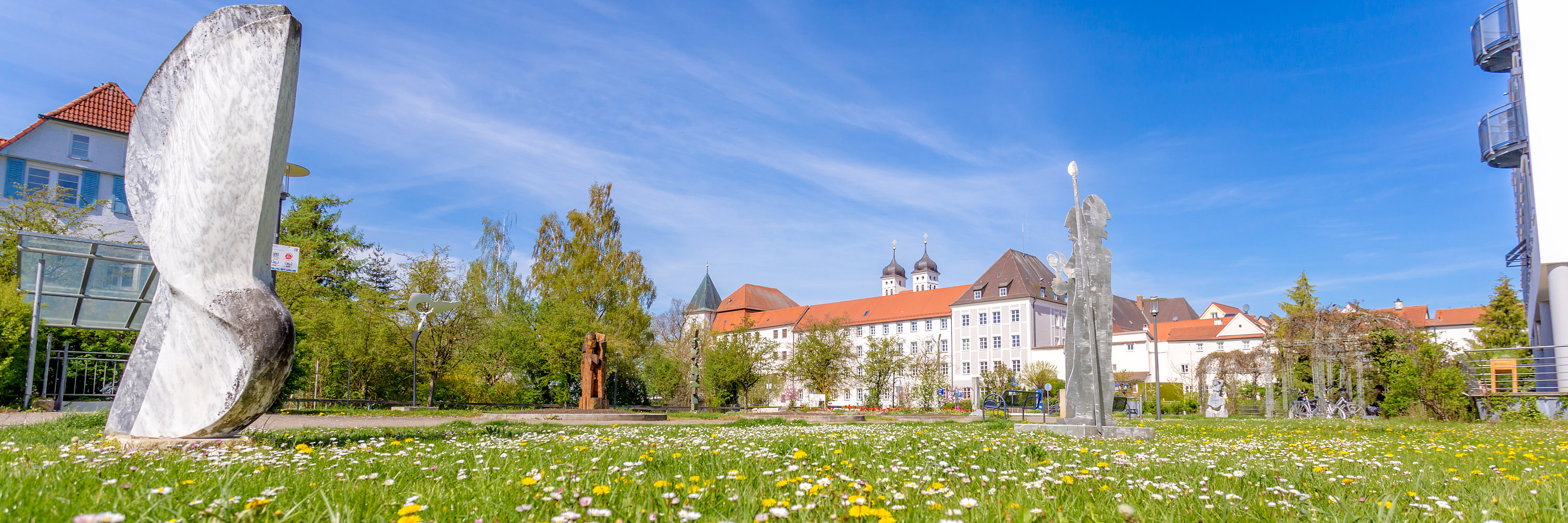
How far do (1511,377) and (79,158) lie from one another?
169 ft

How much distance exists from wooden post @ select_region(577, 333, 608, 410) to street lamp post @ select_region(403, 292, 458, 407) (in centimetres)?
419

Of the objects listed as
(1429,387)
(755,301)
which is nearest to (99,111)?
(1429,387)

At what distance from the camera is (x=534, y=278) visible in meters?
41.2

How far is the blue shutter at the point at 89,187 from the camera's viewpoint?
34.7m

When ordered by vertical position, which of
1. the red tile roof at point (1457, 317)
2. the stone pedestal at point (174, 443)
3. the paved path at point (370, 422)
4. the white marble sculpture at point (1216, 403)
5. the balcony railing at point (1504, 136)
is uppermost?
the balcony railing at point (1504, 136)

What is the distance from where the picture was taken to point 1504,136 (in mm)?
22500

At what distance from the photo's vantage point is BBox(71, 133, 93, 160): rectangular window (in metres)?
34.8

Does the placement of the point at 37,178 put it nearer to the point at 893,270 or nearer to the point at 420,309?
the point at 420,309

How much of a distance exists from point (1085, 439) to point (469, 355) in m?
29.8

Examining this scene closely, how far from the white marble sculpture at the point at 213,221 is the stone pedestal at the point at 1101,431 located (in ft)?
26.7

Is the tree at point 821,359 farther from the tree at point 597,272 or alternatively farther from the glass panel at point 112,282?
the glass panel at point 112,282

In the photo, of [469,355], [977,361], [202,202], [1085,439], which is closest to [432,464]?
[202,202]

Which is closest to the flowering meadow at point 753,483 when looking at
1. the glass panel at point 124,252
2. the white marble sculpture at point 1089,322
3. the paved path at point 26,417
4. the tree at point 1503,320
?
the white marble sculpture at point 1089,322

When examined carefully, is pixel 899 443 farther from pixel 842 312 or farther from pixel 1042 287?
pixel 842 312
